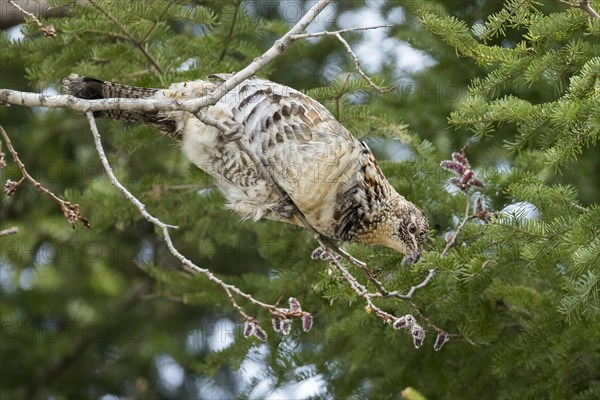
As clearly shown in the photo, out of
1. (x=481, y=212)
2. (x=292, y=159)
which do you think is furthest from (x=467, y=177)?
(x=292, y=159)

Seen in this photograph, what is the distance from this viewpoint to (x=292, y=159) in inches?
185

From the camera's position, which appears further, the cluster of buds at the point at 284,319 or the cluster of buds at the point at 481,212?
the cluster of buds at the point at 481,212

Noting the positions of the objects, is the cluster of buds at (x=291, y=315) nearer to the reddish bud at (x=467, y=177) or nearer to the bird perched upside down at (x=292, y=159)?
the reddish bud at (x=467, y=177)

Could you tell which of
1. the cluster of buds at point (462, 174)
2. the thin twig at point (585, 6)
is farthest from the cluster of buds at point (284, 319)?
the thin twig at point (585, 6)

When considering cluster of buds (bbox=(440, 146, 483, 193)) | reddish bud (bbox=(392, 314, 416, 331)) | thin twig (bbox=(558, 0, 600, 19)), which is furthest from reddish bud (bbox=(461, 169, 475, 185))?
thin twig (bbox=(558, 0, 600, 19))

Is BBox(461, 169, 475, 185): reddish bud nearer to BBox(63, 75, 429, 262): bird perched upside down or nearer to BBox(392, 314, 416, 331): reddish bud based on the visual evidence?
BBox(392, 314, 416, 331): reddish bud

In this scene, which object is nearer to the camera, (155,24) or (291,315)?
(291,315)

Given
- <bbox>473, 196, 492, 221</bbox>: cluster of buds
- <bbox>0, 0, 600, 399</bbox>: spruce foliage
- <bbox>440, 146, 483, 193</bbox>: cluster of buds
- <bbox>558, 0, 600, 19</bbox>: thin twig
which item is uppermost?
<bbox>558, 0, 600, 19</bbox>: thin twig

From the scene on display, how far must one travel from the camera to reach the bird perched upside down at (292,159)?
4.70 meters

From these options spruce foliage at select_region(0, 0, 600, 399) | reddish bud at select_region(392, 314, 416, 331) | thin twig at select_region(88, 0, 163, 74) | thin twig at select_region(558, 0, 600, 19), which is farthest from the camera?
thin twig at select_region(88, 0, 163, 74)

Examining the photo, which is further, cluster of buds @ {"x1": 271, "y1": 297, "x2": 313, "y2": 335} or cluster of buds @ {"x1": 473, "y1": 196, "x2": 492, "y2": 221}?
cluster of buds @ {"x1": 473, "y1": 196, "x2": 492, "y2": 221}

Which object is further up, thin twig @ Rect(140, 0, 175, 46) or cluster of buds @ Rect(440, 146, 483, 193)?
cluster of buds @ Rect(440, 146, 483, 193)

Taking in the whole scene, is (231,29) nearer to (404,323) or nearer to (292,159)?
(292,159)

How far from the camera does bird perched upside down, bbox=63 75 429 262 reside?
4699 mm
